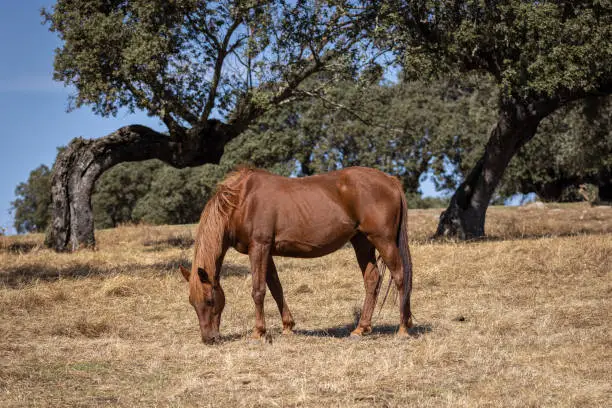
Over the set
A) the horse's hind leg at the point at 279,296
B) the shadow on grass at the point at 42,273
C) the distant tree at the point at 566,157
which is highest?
the distant tree at the point at 566,157

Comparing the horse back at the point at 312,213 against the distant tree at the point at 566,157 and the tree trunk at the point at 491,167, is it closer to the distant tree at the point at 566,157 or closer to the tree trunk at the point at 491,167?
the tree trunk at the point at 491,167

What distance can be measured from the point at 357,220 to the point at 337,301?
117 inches

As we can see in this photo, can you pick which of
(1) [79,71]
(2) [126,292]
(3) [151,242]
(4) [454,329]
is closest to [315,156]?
(3) [151,242]

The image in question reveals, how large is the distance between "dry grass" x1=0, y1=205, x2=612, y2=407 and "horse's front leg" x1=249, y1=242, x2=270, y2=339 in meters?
0.30

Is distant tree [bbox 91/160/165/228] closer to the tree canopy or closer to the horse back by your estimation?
the tree canopy

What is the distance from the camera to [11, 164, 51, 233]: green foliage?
47438 millimetres

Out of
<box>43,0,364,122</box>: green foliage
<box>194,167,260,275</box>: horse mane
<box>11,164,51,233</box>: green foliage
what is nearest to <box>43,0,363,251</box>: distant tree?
<box>43,0,364,122</box>: green foliage

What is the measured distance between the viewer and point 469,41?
1642 centimetres

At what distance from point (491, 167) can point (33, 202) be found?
4017 cm

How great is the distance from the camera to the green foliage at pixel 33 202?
156ft

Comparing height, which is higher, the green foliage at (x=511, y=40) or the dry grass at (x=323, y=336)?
the green foliage at (x=511, y=40)

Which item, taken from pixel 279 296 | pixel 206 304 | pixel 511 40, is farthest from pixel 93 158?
pixel 206 304

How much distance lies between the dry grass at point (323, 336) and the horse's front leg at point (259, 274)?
0.30 m

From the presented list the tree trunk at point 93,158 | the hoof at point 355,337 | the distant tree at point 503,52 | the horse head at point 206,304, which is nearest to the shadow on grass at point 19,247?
the tree trunk at point 93,158
